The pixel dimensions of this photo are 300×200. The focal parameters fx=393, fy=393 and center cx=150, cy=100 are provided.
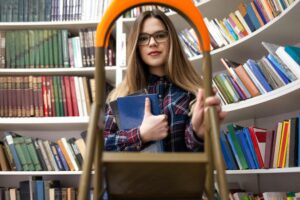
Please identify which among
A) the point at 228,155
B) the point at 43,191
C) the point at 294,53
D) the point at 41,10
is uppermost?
the point at 41,10

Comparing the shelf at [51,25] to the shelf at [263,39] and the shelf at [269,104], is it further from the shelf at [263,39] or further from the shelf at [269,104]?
the shelf at [269,104]

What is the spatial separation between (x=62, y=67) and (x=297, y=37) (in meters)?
1.26

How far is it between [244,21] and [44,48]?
3.70ft

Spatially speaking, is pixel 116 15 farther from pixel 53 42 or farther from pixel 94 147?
pixel 53 42

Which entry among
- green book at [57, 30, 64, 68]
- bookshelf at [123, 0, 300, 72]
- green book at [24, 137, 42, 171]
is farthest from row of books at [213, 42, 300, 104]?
green book at [24, 137, 42, 171]

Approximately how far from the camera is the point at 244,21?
1811mm

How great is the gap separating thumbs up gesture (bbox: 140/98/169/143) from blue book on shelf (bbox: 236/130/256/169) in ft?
2.73

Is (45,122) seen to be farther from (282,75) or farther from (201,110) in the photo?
(201,110)

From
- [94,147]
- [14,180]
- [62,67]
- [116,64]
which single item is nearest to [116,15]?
[94,147]

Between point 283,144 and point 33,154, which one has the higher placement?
point 283,144

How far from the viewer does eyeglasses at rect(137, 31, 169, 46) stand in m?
1.12

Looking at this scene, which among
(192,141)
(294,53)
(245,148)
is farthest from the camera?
(245,148)

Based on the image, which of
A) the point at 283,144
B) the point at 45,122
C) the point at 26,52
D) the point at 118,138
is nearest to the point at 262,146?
the point at 283,144

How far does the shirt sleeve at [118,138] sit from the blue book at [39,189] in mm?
1186
